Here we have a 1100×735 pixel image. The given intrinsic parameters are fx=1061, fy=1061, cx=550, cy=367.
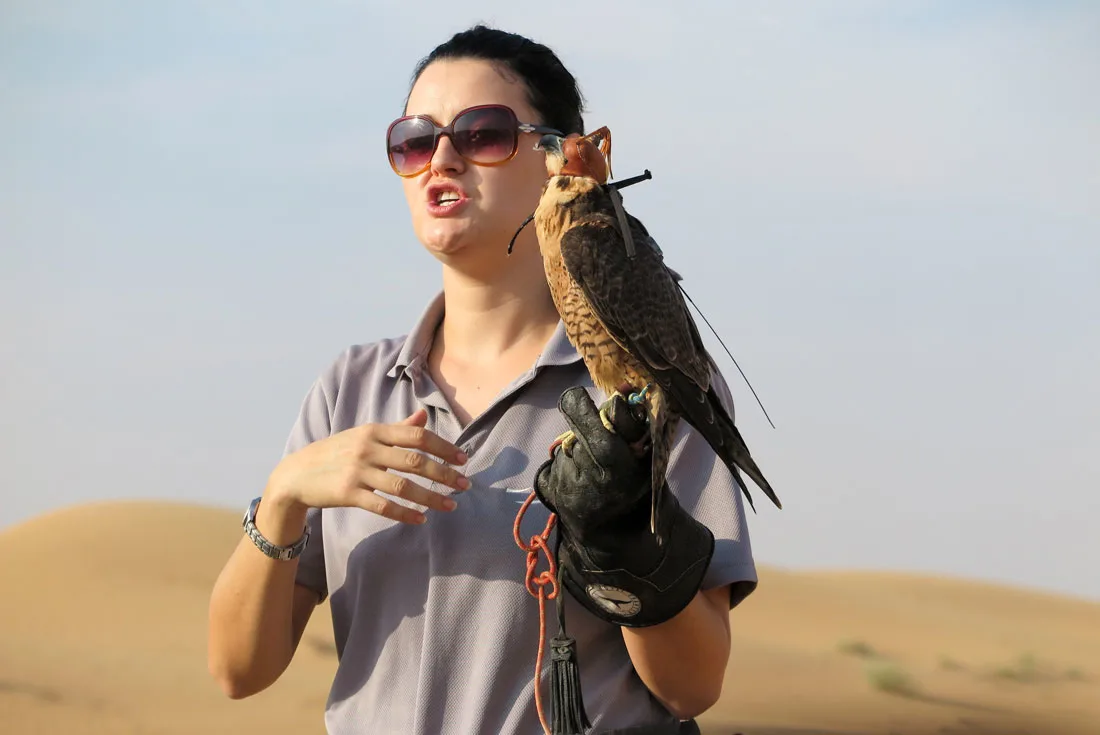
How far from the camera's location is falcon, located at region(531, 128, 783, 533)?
1.91 meters

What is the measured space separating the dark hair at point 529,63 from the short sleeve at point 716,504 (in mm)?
738

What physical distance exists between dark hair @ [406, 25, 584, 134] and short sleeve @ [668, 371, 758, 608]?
29.1 inches

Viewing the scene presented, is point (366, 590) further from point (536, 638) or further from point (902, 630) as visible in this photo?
point (902, 630)

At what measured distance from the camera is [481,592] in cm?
218

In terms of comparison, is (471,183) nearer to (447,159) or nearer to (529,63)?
(447,159)

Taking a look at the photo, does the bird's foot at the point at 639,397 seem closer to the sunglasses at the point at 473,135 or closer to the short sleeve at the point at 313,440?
the sunglasses at the point at 473,135

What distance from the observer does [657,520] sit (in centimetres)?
194

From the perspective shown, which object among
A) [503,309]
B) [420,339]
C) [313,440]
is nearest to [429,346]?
[420,339]

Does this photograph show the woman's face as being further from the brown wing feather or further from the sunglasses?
the brown wing feather

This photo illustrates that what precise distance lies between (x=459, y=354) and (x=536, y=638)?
707 millimetres

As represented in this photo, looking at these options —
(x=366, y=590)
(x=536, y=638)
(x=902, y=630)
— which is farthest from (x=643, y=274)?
(x=902, y=630)

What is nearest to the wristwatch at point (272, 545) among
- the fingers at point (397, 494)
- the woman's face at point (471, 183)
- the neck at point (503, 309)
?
the fingers at point (397, 494)

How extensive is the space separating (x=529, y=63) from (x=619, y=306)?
33.1 inches

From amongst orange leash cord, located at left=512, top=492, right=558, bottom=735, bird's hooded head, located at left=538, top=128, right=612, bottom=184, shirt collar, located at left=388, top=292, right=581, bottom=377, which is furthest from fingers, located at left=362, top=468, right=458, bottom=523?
bird's hooded head, located at left=538, top=128, right=612, bottom=184
